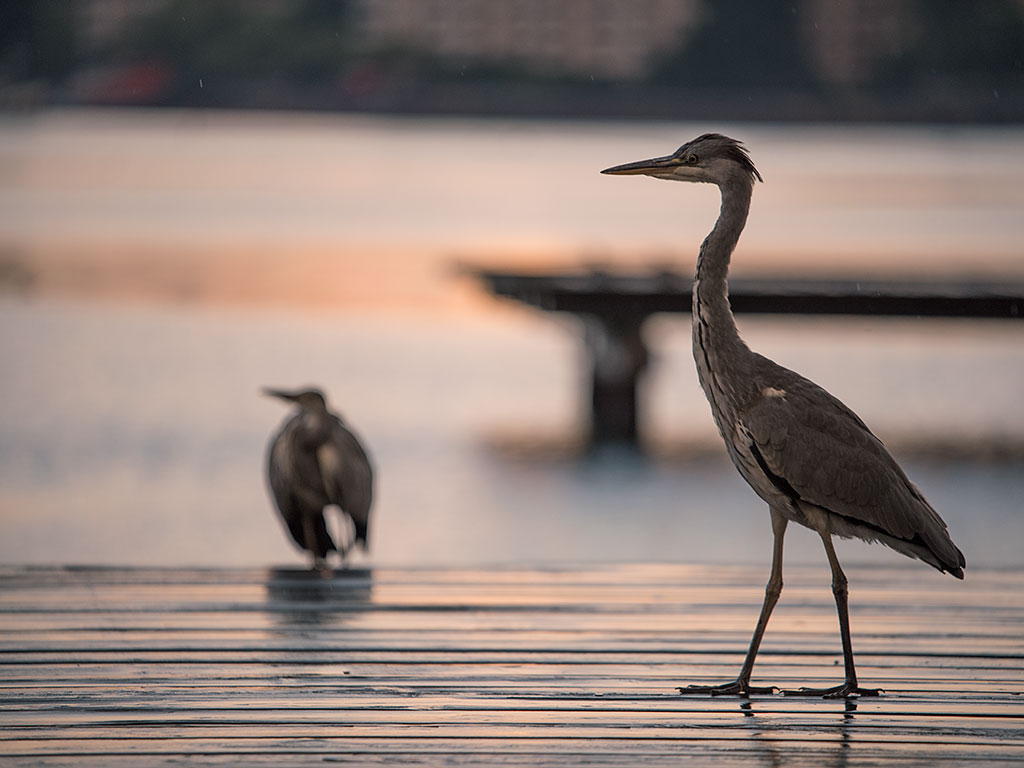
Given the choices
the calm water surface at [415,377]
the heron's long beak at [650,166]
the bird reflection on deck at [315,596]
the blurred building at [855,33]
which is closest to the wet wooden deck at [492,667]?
the bird reflection on deck at [315,596]

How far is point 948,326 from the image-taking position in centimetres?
1288

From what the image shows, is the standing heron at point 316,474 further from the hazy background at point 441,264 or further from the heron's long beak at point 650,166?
the hazy background at point 441,264

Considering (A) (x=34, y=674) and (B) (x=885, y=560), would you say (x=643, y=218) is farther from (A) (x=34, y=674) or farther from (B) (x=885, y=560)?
(A) (x=34, y=674)

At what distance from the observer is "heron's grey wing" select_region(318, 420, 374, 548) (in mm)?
5984

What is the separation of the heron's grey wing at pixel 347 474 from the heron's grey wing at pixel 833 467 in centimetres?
237

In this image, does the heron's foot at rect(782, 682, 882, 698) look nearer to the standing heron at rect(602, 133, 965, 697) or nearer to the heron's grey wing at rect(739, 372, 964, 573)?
the standing heron at rect(602, 133, 965, 697)

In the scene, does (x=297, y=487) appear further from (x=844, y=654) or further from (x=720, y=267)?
(x=844, y=654)

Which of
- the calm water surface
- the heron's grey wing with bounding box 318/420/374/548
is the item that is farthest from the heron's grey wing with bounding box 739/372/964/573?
the calm water surface

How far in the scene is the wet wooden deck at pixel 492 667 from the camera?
11.4 feet

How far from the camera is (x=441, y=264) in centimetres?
2688

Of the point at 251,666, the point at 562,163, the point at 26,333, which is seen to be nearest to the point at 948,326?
the point at 251,666

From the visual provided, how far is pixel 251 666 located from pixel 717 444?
9.86 metres

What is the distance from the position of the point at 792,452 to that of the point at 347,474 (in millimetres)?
2439

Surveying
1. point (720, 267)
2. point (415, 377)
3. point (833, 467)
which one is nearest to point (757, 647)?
point (833, 467)
